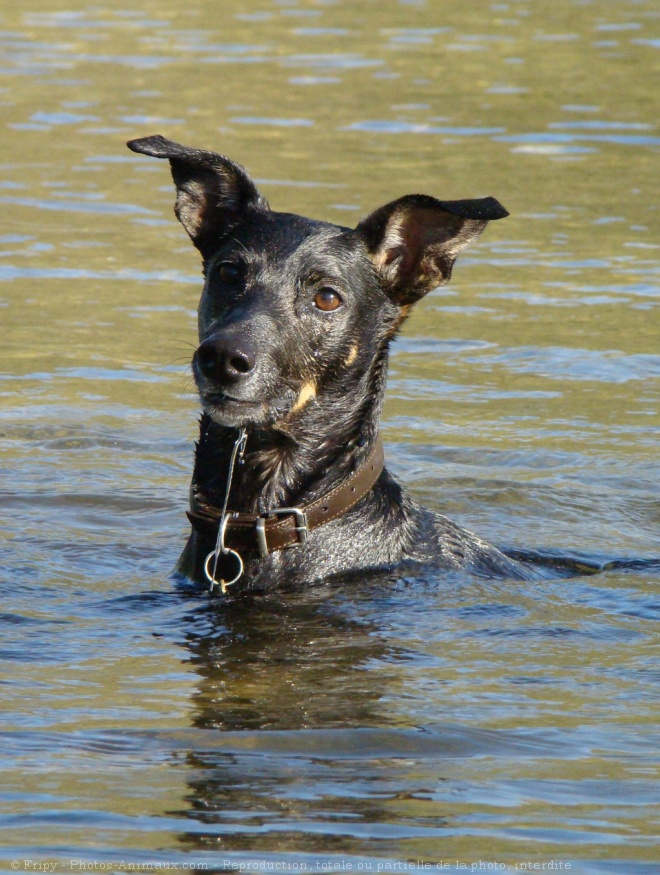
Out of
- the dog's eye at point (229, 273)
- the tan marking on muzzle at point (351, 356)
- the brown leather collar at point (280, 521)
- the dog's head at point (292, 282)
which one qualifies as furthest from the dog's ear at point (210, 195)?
Result: the brown leather collar at point (280, 521)

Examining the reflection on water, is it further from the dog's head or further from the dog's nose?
the dog's nose

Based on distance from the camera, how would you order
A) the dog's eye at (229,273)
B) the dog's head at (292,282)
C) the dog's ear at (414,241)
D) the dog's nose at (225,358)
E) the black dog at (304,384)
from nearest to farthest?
1. the dog's nose at (225,358)
2. the dog's head at (292,282)
3. the black dog at (304,384)
4. the dog's eye at (229,273)
5. the dog's ear at (414,241)

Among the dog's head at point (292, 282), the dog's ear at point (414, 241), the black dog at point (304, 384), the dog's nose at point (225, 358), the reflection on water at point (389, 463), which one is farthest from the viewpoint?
the dog's ear at point (414, 241)

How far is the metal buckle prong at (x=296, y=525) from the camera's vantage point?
22.4ft

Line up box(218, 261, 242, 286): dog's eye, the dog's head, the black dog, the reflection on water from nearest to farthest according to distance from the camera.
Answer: the reflection on water → the dog's head → the black dog → box(218, 261, 242, 286): dog's eye

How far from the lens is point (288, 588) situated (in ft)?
22.6

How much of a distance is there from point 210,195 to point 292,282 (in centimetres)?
81

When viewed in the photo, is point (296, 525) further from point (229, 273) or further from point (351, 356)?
point (229, 273)

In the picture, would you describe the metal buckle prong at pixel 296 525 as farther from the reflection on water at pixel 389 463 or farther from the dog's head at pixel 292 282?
the dog's head at pixel 292 282

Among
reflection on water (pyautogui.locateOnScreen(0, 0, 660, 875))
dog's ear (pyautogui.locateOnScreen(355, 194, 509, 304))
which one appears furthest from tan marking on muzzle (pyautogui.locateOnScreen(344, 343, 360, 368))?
reflection on water (pyautogui.locateOnScreen(0, 0, 660, 875))

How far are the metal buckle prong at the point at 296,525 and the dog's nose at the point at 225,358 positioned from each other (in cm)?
75

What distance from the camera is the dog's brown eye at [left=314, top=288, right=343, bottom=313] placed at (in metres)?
6.92

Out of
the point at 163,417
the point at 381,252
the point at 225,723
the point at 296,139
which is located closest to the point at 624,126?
the point at 296,139

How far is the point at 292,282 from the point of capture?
22.5 ft
